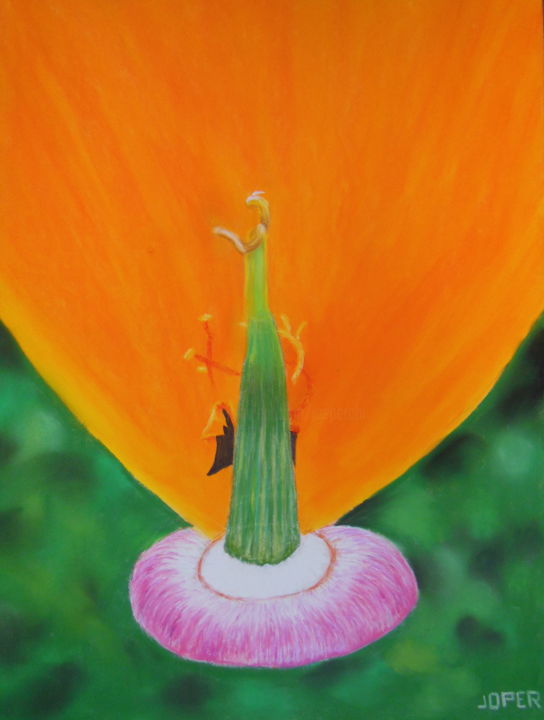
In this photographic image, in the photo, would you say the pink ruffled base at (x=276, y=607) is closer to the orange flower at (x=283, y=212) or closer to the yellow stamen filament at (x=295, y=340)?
the orange flower at (x=283, y=212)

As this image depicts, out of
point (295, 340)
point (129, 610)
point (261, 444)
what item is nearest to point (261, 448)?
point (261, 444)

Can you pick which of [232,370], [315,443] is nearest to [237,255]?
[232,370]

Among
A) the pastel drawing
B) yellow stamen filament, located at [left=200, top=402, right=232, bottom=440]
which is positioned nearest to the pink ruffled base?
the pastel drawing

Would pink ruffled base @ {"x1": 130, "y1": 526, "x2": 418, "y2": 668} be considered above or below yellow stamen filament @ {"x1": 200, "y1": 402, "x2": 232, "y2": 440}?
below

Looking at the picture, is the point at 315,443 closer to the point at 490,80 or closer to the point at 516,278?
the point at 516,278

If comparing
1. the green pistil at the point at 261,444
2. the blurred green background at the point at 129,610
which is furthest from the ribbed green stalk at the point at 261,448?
the blurred green background at the point at 129,610

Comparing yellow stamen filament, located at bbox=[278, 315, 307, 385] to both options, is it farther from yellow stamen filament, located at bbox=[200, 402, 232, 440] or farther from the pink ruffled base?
the pink ruffled base
